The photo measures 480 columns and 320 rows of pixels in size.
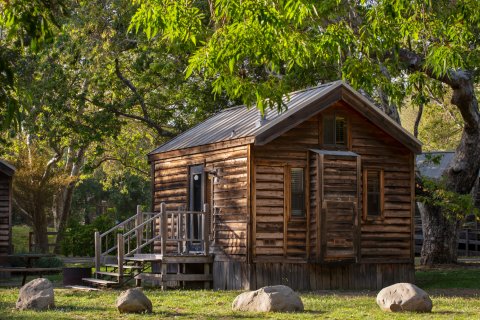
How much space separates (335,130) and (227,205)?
13.4ft

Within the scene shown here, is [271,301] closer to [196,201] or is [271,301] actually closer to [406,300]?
[406,300]

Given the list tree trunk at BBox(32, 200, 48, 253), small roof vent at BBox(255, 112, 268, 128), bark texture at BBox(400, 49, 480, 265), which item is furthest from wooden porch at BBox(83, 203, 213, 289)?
tree trunk at BBox(32, 200, 48, 253)

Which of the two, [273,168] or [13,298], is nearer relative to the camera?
[13,298]

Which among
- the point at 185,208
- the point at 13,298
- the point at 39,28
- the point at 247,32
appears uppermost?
the point at 247,32

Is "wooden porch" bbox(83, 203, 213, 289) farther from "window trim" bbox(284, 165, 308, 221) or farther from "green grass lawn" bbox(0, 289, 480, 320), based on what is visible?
"window trim" bbox(284, 165, 308, 221)

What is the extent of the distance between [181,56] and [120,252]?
48.0 feet

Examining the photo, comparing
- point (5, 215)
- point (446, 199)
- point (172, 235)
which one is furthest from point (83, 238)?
point (446, 199)

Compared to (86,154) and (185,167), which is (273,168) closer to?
(185,167)

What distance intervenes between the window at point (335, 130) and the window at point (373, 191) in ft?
4.24

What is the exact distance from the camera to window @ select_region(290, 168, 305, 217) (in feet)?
86.7

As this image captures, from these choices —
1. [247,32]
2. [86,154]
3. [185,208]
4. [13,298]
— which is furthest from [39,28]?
[86,154]

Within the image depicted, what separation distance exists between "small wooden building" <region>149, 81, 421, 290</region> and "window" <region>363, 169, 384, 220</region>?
0.10 ft

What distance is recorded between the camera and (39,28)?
11.0m

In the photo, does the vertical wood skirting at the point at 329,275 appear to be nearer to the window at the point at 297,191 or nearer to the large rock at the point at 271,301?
the window at the point at 297,191
